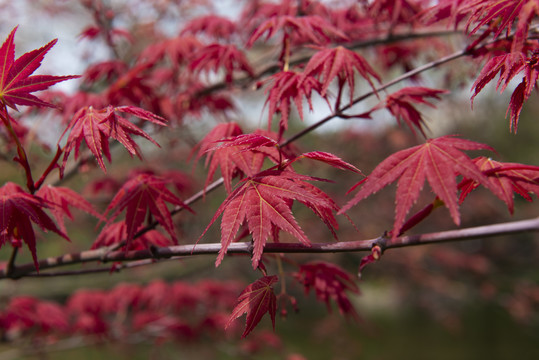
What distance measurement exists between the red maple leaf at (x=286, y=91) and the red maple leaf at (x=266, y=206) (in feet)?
0.93

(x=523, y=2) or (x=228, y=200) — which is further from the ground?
(x=523, y=2)

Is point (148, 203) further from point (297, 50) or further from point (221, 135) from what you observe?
point (297, 50)

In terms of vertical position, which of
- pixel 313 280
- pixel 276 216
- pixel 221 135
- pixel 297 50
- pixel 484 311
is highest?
pixel 297 50

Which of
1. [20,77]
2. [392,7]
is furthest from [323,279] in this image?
[392,7]

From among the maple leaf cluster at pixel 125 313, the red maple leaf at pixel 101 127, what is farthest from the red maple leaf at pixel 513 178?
the maple leaf cluster at pixel 125 313

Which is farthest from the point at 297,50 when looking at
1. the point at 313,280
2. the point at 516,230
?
the point at 516,230

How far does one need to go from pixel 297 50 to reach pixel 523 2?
1.79 m

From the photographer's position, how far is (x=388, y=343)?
30.8 ft

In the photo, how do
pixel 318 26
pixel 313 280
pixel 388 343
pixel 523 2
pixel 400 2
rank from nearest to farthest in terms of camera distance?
1. pixel 523 2
2. pixel 313 280
3. pixel 318 26
4. pixel 400 2
5. pixel 388 343

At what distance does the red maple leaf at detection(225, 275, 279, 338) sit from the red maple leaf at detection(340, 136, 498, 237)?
10.8 inches

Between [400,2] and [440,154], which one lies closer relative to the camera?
[440,154]

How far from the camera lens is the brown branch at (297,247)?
2.32ft

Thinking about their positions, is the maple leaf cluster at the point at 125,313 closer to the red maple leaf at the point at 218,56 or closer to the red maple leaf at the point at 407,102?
the red maple leaf at the point at 218,56

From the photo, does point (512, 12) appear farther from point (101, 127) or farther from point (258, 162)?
point (101, 127)
